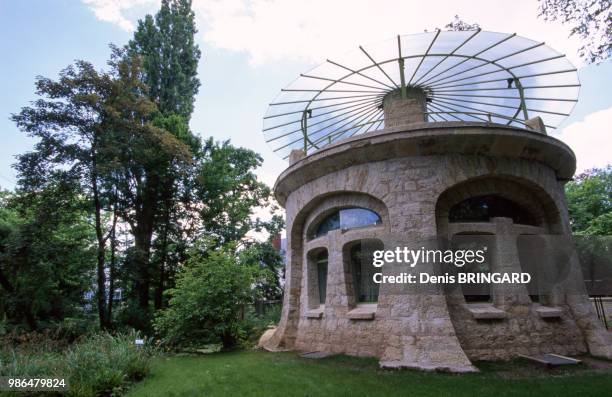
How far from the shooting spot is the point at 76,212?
16.9 m

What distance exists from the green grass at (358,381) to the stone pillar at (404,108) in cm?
633

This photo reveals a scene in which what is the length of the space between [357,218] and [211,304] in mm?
5469

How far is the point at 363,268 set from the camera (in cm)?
1016

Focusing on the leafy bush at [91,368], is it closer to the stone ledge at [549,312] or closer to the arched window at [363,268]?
the arched window at [363,268]

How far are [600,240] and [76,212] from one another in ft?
72.0

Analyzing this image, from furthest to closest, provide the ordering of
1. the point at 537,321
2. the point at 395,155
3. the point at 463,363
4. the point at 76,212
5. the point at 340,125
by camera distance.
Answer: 1. the point at 76,212
2. the point at 340,125
3. the point at 395,155
4. the point at 537,321
5. the point at 463,363

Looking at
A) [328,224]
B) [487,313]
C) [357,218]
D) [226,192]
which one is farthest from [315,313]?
[226,192]

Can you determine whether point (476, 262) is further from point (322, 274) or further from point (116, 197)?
point (116, 197)

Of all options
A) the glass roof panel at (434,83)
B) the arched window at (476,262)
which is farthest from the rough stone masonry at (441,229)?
the glass roof panel at (434,83)

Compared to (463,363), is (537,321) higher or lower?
higher

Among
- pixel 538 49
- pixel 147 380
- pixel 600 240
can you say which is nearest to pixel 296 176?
pixel 147 380

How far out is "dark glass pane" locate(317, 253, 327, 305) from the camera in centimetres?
1152

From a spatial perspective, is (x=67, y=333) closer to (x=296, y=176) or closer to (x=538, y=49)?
(x=296, y=176)

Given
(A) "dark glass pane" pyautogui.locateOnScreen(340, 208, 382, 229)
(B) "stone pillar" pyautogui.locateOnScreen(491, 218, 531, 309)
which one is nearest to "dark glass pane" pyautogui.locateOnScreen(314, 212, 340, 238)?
(A) "dark glass pane" pyautogui.locateOnScreen(340, 208, 382, 229)
